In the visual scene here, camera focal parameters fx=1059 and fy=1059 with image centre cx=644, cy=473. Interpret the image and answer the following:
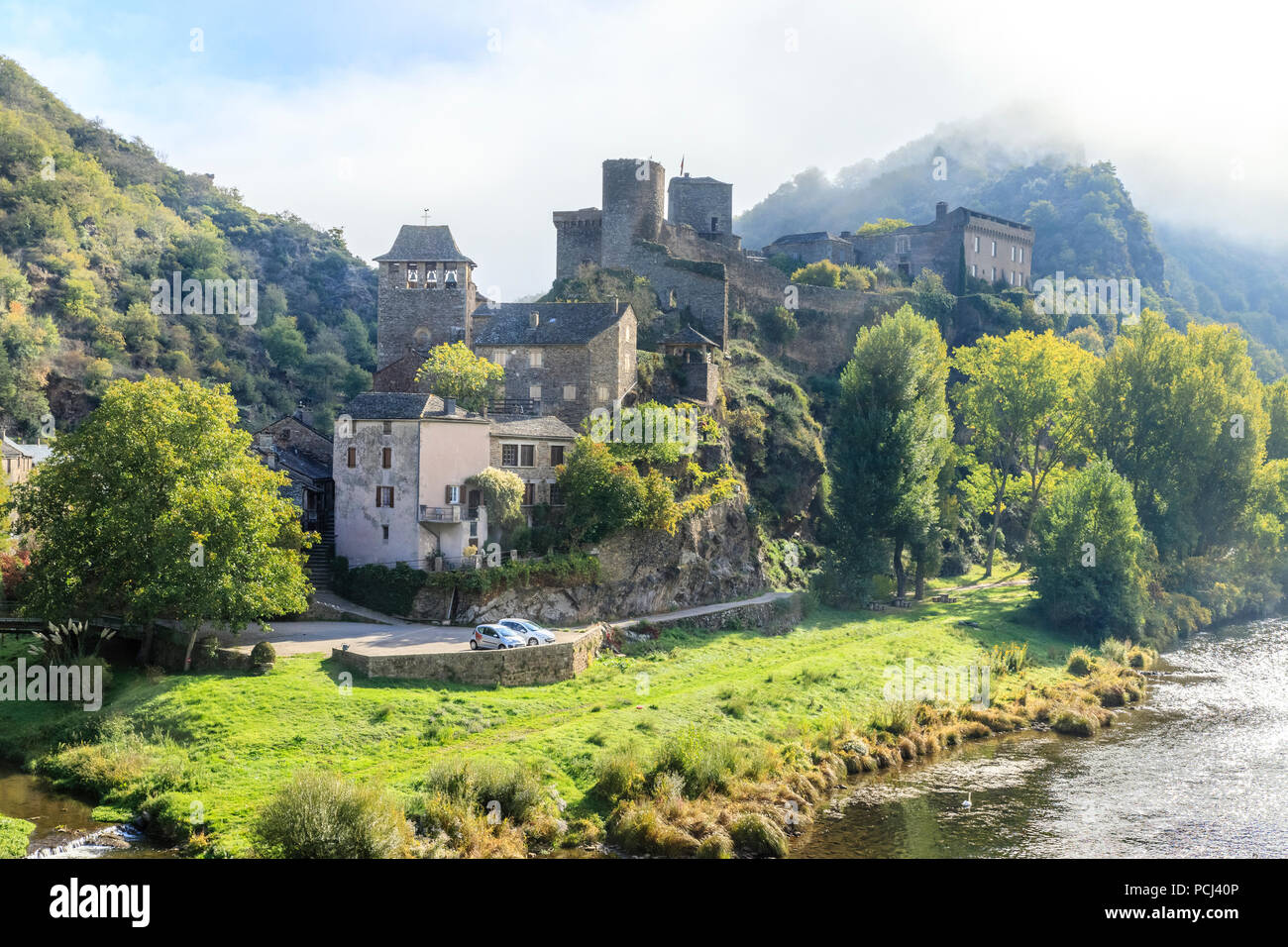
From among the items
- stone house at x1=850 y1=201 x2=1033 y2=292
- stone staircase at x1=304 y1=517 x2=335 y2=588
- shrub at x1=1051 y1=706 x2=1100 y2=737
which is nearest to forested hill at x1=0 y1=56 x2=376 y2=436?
stone staircase at x1=304 y1=517 x2=335 y2=588

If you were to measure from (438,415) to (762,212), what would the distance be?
437 ft

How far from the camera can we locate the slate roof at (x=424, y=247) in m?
58.4

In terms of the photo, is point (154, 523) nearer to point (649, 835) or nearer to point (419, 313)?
point (649, 835)

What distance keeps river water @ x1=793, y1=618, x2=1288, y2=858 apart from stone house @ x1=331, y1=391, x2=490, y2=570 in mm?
17916

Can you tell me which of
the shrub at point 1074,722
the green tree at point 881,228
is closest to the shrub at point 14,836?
the shrub at point 1074,722

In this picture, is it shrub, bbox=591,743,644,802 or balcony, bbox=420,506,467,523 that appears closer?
shrub, bbox=591,743,644,802

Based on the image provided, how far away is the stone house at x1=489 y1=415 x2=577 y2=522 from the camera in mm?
43031

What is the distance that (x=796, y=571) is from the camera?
→ 2071 inches

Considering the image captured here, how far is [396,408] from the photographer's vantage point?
40406mm

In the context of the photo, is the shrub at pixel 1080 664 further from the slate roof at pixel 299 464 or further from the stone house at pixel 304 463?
the slate roof at pixel 299 464

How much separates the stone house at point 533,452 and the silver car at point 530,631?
867cm

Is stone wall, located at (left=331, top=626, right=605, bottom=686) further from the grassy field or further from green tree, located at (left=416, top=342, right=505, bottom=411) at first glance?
green tree, located at (left=416, top=342, right=505, bottom=411)
